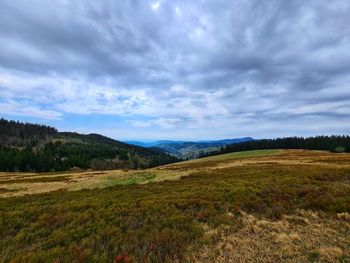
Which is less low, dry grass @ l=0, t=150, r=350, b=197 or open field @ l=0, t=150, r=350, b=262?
open field @ l=0, t=150, r=350, b=262

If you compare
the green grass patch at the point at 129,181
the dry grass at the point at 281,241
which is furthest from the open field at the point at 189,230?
the green grass patch at the point at 129,181

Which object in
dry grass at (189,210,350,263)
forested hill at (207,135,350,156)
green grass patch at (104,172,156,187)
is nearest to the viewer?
dry grass at (189,210,350,263)

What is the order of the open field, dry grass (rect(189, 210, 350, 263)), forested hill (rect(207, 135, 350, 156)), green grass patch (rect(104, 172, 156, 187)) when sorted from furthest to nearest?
1. forested hill (rect(207, 135, 350, 156))
2. green grass patch (rect(104, 172, 156, 187))
3. the open field
4. dry grass (rect(189, 210, 350, 263))

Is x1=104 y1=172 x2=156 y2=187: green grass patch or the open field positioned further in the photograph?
x1=104 y1=172 x2=156 y2=187: green grass patch

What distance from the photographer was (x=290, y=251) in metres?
7.56

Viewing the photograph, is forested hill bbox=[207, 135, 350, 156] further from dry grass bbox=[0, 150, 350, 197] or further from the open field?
the open field

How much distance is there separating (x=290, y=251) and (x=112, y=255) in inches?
245

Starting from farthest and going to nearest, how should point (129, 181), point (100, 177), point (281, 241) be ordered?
point (100, 177), point (129, 181), point (281, 241)

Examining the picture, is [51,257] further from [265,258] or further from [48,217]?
[265,258]

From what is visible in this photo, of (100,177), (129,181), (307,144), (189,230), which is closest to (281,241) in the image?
(189,230)

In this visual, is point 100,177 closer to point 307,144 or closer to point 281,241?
point 281,241

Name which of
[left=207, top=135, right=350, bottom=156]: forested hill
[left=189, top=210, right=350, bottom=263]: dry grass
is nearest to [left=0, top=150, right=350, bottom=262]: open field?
[left=189, top=210, right=350, bottom=263]: dry grass

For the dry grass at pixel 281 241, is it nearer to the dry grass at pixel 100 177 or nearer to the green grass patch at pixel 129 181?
the dry grass at pixel 100 177

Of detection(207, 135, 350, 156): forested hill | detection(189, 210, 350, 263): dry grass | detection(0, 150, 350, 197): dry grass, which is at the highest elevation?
detection(207, 135, 350, 156): forested hill
